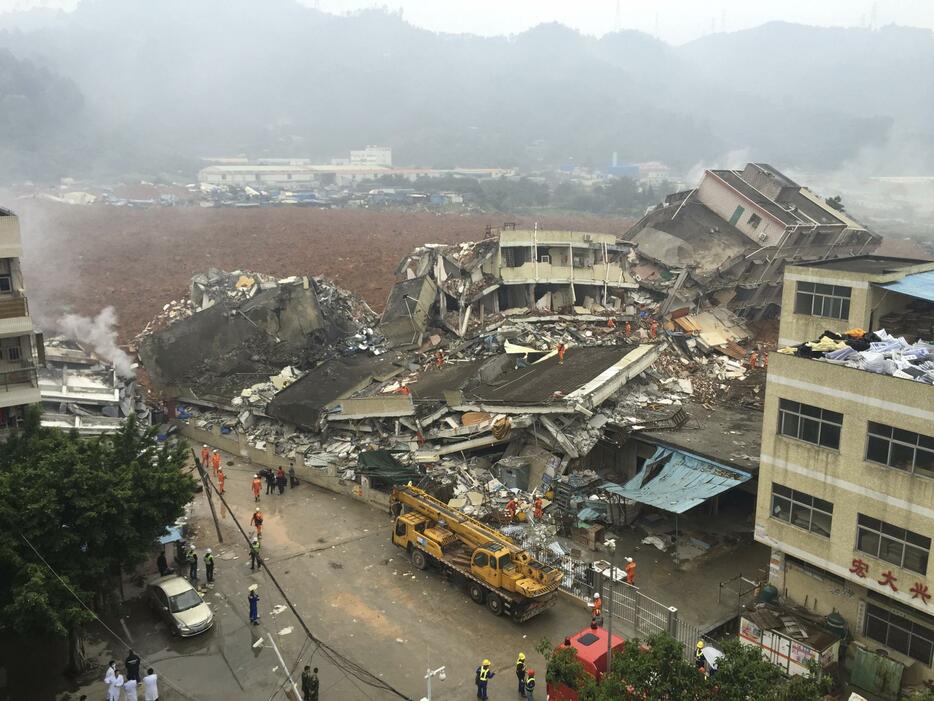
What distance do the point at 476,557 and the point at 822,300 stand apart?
9571mm

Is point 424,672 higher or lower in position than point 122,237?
lower

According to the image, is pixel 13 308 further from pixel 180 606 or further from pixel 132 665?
pixel 132 665

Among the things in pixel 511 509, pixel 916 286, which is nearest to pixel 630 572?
pixel 511 509

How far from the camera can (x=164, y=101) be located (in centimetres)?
17350

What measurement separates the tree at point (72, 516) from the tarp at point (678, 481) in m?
9.51

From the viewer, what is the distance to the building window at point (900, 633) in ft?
40.4

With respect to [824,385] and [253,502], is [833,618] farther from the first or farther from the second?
[253,502]

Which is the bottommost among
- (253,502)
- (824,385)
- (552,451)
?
(253,502)

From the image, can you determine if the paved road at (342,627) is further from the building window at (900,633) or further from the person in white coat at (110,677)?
the building window at (900,633)

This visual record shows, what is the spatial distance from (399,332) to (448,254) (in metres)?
4.43

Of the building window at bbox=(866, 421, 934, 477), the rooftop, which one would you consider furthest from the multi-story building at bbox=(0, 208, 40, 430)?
the rooftop

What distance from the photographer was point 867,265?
1778 centimetres

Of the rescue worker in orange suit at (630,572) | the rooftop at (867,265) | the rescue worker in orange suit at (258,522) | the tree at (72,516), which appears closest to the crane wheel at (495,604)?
the rescue worker in orange suit at (630,572)

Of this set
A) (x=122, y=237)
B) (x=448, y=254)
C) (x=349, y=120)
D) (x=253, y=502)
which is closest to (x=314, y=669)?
(x=253, y=502)
